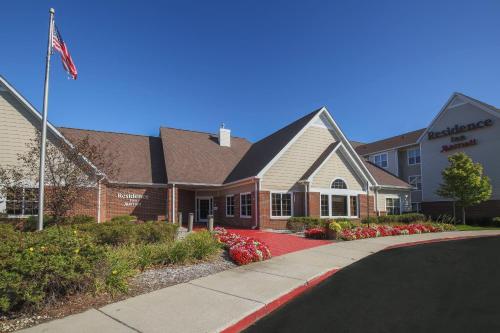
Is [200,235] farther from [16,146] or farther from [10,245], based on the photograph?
[16,146]

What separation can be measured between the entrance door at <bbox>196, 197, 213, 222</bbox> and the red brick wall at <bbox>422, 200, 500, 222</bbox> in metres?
20.9

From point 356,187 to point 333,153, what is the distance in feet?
10.5

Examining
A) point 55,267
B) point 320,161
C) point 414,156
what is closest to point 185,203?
point 320,161

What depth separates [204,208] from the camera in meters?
27.9

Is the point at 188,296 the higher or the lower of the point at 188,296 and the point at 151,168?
the lower

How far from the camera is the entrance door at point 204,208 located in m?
27.5

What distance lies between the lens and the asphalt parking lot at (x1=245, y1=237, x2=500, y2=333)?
565 cm

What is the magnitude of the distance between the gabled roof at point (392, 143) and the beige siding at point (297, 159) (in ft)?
55.5

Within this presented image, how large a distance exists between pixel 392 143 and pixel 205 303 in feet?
124

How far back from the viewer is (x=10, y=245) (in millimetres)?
6375

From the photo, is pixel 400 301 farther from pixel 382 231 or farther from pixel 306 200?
pixel 306 200

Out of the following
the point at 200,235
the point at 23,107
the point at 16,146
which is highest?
the point at 23,107

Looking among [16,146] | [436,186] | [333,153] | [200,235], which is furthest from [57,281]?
[436,186]

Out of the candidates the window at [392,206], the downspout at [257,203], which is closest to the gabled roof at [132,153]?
the downspout at [257,203]
